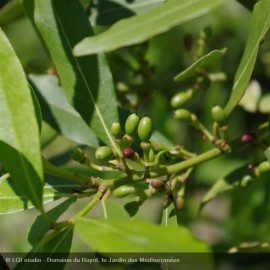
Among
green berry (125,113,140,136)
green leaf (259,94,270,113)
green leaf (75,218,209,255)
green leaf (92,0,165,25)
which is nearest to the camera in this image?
green leaf (75,218,209,255)

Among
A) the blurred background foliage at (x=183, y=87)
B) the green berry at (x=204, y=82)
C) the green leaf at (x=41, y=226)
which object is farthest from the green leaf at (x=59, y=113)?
the green leaf at (x=41, y=226)

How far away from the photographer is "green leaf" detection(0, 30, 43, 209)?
4.26 ft

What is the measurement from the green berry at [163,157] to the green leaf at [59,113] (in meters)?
Result: 0.45

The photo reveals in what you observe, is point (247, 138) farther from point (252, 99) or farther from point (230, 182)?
point (252, 99)

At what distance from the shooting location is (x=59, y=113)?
208 centimetres

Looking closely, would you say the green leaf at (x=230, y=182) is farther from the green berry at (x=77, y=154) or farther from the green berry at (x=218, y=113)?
the green berry at (x=77, y=154)

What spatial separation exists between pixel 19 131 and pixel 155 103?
5.77ft

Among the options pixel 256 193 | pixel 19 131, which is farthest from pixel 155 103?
pixel 19 131

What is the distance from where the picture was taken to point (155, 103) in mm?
3049

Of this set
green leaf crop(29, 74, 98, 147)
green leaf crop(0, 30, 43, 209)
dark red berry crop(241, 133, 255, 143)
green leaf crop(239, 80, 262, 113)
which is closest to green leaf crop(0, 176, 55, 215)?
green leaf crop(0, 30, 43, 209)

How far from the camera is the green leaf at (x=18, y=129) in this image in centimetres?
130

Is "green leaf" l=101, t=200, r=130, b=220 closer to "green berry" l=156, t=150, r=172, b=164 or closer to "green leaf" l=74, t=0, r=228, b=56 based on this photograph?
"green berry" l=156, t=150, r=172, b=164

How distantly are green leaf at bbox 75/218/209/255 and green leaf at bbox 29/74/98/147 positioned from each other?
0.77 meters

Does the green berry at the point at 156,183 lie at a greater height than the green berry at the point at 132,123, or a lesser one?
lesser
